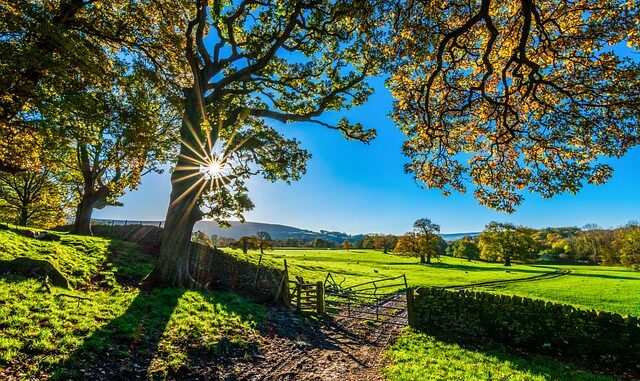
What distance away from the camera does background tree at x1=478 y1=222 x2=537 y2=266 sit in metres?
75.6

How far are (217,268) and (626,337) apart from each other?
20145mm

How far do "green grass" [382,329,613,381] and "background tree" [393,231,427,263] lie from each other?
60733 mm

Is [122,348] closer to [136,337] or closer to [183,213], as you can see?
[136,337]

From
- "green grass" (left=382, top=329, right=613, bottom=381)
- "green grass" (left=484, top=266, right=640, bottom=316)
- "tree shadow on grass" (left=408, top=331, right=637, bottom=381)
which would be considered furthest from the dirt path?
"green grass" (left=484, top=266, right=640, bottom=316)

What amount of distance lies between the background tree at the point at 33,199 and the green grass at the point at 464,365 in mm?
42526

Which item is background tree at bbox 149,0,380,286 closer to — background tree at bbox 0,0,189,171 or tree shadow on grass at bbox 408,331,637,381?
background tree at bbox 0,0,189,171

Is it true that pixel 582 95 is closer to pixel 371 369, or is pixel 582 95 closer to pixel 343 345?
pixel 371 369

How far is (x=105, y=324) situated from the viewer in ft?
29.0

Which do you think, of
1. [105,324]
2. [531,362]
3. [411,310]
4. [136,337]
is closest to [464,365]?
[531,362]

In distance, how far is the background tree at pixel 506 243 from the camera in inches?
2975

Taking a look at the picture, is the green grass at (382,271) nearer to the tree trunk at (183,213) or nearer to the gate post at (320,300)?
the tree trunk at (183,213)

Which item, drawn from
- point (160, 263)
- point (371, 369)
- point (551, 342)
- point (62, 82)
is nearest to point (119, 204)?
point (160, 263)

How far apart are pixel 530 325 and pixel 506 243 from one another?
2961 inches

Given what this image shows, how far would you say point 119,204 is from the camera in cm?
3388
